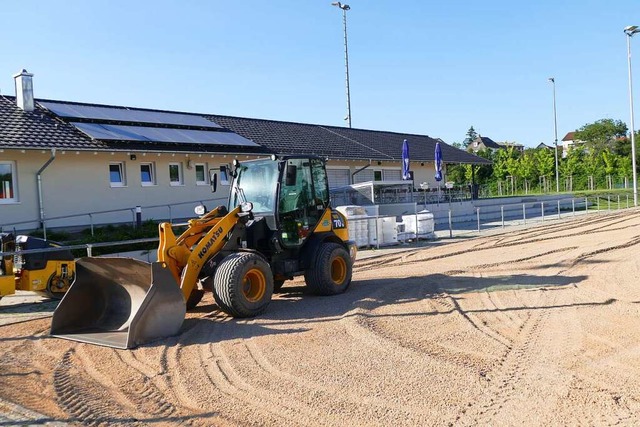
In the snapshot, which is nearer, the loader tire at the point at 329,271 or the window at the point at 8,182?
the loader tire at the point at 329,271

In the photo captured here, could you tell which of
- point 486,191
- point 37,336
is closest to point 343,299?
point 37,336

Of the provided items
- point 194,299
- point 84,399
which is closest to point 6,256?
point 194,299

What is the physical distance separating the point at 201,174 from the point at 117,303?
15.0 metres

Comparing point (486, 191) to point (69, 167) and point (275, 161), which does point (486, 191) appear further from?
point (275, 161)

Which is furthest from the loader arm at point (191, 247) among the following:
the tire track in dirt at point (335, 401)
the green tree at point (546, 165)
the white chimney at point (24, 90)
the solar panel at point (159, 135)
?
the green tree at point (546, 165)

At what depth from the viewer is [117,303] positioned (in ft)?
28.5

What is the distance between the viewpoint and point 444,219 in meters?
30.3

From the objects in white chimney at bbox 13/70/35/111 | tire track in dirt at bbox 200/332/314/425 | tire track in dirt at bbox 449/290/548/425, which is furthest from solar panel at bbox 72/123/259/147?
tire track in dirt at bbox 449/290/548/425

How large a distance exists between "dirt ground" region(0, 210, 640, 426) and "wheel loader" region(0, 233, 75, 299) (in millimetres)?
1428

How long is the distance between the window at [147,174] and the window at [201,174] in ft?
6.65

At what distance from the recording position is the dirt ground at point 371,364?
5.14m

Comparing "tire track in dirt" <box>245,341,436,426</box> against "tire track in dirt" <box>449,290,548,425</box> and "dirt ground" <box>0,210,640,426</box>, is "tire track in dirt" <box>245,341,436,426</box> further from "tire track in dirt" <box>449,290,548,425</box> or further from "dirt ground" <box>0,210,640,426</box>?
"tire track in dirt" <box>449,290,548,425</box>

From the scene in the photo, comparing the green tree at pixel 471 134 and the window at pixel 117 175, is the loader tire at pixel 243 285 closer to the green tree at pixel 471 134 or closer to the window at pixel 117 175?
the window at pixel 117 175

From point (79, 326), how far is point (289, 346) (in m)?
3.26
